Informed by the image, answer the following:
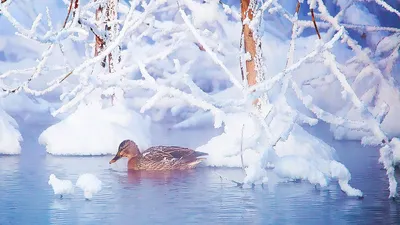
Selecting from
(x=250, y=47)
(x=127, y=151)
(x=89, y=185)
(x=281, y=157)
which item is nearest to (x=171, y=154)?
(x=127, y=151)

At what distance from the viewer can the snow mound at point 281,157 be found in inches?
369

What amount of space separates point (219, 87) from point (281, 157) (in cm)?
1210

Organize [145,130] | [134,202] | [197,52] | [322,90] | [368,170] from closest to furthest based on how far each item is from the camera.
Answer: [134,202]
[368,170]
[145,130]
[322,90]
[197,52]

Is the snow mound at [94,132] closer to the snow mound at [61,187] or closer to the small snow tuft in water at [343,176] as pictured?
the snow mound at [61,187]

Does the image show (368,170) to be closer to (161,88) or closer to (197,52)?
(161,88)

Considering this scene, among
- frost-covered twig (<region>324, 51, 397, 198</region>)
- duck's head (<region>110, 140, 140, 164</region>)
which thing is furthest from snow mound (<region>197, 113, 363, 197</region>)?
duck's head (<region>110, 140, 140, 164</region>)

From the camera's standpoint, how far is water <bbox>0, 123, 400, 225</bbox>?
26.8ft

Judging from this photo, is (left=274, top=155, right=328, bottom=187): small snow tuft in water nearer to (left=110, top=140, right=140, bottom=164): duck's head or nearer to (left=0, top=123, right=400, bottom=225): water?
(left=0, top=123, right=400, bottom=225): water

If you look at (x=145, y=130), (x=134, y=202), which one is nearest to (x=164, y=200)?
(x=134, y=202)

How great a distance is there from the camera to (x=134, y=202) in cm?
909

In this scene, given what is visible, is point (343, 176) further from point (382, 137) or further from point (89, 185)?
point (89, 185)

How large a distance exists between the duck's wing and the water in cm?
20

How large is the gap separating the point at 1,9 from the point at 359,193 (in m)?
3.62

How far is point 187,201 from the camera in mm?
9133
